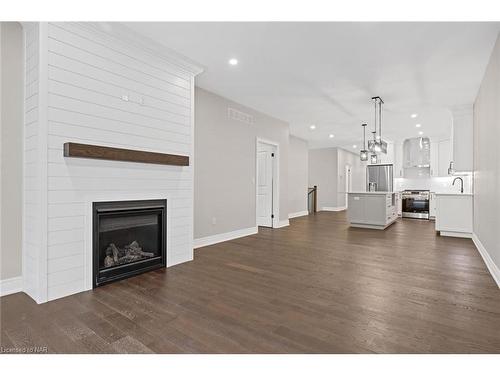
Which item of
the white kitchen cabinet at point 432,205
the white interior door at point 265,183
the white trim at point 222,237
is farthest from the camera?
the white kitchen cabinet at point 432,205

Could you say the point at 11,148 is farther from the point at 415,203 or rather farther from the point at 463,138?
the point at 415,203

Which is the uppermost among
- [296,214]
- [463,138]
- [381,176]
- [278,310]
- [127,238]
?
[463,138]

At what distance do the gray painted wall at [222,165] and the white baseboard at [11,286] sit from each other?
236 cm

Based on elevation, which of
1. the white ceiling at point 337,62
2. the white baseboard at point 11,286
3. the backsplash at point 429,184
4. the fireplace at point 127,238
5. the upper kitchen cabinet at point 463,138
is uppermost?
the white ceiling at point 337,62

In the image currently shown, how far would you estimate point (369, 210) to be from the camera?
22.7 ft

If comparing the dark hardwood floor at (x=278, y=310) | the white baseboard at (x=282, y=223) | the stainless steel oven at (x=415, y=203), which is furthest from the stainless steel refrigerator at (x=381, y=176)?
the dark hardwood floor at (x=278, y=310)

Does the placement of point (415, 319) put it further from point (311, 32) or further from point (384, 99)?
point (384, 99)

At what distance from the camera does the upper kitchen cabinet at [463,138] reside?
562 centimetres

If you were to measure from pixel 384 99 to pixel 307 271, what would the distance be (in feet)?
12.5

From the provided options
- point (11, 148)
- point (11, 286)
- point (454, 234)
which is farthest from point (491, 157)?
point (11, 286)

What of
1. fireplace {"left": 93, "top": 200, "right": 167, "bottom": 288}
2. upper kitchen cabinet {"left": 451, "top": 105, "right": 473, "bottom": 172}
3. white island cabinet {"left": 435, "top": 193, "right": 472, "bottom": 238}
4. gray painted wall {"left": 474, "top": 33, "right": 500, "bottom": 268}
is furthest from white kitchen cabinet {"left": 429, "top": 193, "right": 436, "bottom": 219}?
fireplace {"left": 93, "top": 200, "right": 167, "bottom": 288}

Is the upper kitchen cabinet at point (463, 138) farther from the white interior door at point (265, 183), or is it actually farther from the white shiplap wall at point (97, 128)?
the white shiplap wall at point (97, 128)

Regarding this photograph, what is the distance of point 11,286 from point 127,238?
3.70 feet

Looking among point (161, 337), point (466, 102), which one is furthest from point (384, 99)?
point (161, 337)
